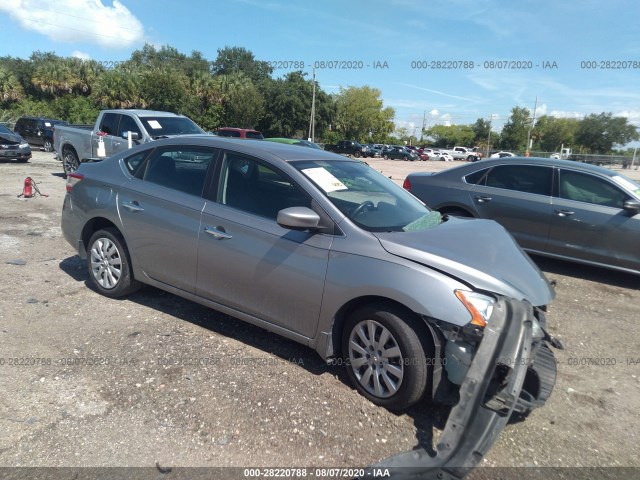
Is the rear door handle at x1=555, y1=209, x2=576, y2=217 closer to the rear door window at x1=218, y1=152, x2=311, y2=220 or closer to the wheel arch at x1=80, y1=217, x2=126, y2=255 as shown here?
the rear door window at x1=218, y1=152, x2=311, y2=220

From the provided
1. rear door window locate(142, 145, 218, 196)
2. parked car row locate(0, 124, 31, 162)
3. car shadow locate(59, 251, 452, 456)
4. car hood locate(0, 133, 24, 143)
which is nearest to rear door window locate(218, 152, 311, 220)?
rear door window locate(142, 145, 218, 196)

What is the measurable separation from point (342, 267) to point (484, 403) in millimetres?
1228

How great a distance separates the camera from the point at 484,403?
8.60 ft

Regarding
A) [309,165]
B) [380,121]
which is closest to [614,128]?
[380,121]

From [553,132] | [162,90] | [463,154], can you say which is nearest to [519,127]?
[553,132]

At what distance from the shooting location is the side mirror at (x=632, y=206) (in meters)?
5.88

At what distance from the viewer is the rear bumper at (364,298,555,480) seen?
8.02 ft

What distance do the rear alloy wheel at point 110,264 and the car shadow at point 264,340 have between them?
22cm

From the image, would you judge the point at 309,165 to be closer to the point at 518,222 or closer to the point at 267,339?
the point at 267,339

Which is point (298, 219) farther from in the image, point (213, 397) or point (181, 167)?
point (181, 167)

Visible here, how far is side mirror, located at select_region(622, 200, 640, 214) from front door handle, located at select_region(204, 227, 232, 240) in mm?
5023

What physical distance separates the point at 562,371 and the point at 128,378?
11.3ft

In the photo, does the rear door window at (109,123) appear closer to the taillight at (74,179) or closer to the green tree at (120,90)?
the taillight at (74,179)

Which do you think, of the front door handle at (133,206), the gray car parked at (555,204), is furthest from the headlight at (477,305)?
the gray car parked at (555,204)
